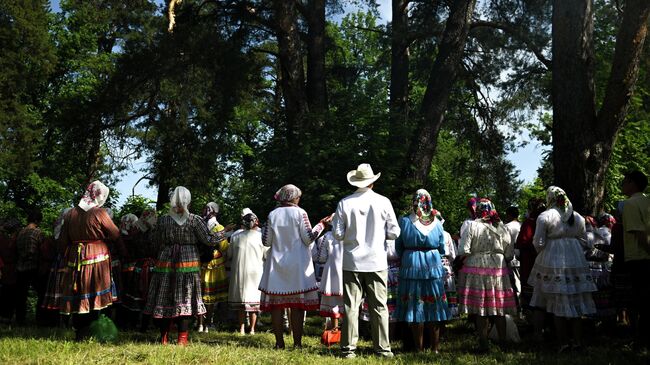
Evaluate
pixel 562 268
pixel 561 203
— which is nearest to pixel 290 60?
pixel 561 203

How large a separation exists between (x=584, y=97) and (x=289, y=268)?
6510mm

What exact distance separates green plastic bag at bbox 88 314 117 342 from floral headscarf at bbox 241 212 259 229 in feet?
11.4

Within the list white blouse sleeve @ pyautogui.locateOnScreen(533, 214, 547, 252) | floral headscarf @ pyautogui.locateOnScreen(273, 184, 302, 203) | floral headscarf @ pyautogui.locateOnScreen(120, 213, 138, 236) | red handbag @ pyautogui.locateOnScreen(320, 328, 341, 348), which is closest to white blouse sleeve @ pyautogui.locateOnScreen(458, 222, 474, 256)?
white blouse sleeve @ pyautogui.locateOnScreen(533, 214, 547, 252)

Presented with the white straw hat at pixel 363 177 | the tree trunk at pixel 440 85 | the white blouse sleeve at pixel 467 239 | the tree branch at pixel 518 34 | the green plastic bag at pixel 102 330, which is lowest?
the green plastic bag at pixel 102 330

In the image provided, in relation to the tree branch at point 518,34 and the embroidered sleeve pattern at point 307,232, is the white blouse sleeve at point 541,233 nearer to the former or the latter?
the embroidered sleeve pattern at point 307,232

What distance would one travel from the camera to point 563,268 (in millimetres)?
8422

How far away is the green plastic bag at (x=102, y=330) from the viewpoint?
8.10 meters

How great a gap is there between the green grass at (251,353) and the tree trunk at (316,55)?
8698mm

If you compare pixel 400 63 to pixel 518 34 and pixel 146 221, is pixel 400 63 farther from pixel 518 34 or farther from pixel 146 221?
pixel 146 221

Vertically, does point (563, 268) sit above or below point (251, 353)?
above

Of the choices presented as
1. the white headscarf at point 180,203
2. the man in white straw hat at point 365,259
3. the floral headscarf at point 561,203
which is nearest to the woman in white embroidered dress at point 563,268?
the floral headscarf at point 561,203

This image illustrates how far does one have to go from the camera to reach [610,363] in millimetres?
7039

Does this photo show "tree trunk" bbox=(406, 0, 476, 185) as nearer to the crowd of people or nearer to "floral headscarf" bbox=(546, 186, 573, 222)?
the crowd of people

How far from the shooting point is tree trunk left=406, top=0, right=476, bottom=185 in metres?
14.9
